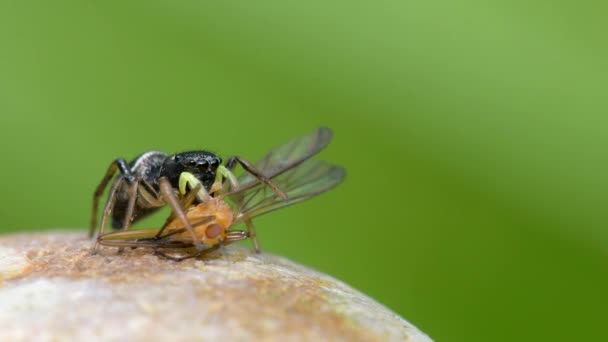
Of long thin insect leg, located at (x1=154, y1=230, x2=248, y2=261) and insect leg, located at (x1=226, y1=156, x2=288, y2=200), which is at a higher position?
insect leg, located at (x1=226, y1=156, x2=288, y2=200)

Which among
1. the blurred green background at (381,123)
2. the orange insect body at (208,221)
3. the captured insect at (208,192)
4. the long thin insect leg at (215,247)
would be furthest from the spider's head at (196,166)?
the blurred green background at (381,123)

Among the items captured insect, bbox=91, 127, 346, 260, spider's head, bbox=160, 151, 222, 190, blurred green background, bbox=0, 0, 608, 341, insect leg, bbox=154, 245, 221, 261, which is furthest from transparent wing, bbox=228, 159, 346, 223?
blurred green background, bbox=0, 0, 608, 341

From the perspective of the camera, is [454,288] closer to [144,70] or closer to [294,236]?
[294,236]

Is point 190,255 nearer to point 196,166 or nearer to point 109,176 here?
point 196,166

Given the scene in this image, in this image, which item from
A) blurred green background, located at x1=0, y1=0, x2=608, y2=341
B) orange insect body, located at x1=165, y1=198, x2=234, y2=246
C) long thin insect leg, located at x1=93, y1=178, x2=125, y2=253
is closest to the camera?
orange insect body, located at x1=165, y1=198, x2=234, y2=246

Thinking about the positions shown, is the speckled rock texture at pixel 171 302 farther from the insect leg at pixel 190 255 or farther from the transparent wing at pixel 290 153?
the transparent wing at pixel 290 153

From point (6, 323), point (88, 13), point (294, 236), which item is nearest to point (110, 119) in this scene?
point (88, 13)

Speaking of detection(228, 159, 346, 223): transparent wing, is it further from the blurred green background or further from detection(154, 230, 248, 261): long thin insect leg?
the blurred green background
